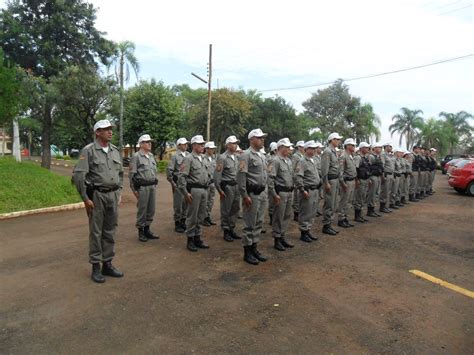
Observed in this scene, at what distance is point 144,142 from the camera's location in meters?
7.43

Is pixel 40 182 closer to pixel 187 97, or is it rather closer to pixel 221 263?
pixel 221 263

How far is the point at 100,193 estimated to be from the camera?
4.90 meters

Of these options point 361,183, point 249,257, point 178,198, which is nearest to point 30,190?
point 178,198

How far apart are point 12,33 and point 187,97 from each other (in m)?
33.6


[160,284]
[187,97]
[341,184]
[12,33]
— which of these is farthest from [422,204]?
[187,97]

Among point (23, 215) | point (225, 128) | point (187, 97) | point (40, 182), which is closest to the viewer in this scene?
point (23, 215)

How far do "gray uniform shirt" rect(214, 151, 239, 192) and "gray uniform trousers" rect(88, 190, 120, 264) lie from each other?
3.08m

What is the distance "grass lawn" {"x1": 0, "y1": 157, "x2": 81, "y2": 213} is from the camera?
9.65 metres

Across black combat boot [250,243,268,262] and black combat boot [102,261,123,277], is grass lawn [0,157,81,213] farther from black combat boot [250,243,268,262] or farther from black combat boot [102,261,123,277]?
black combat boot [250,243,268,262]

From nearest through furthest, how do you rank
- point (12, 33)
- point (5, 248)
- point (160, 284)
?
1. point (160, 284)
2. point (5, 248)
3. point (12, 33)

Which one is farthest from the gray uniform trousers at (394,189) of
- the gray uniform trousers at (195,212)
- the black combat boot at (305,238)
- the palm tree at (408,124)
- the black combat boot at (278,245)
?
the palm tree at (408,124)

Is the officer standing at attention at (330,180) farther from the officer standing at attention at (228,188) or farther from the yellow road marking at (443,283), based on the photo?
the yellow road marking at (443,283)

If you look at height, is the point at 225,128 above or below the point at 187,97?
below

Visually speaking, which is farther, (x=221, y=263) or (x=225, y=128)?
(x=225, y=128)
